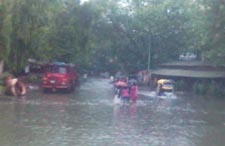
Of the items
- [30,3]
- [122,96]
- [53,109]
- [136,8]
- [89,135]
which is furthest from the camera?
[136,8]

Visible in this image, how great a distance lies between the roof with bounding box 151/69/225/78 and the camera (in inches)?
2035

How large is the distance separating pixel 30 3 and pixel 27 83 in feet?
27.4

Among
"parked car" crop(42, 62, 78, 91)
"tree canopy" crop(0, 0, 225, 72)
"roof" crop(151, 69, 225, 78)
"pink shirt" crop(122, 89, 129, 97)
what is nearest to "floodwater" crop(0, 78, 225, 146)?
"pink shirt" crop(122, 89, 129, 97)

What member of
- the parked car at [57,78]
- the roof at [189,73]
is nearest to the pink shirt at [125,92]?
the parked car at [57,78]

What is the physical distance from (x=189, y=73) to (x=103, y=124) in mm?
34211

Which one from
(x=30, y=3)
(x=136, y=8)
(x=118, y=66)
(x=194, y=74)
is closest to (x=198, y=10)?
(x=194, y=74)

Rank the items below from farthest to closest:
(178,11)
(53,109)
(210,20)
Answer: (178,11)
(210,20)
(53,109)

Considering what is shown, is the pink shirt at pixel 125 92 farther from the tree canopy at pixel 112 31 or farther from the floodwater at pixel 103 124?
the tree canopy at pixel 112 31

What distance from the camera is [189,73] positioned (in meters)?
54.3

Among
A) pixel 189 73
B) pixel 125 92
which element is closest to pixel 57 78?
pixel 125 92

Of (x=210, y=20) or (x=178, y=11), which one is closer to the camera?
(x=210, y=20)

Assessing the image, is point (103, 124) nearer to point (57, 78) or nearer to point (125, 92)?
point (125, 92)

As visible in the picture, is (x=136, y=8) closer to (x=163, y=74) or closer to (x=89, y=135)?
(x=163, y=74)

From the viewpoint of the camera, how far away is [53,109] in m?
26.0
